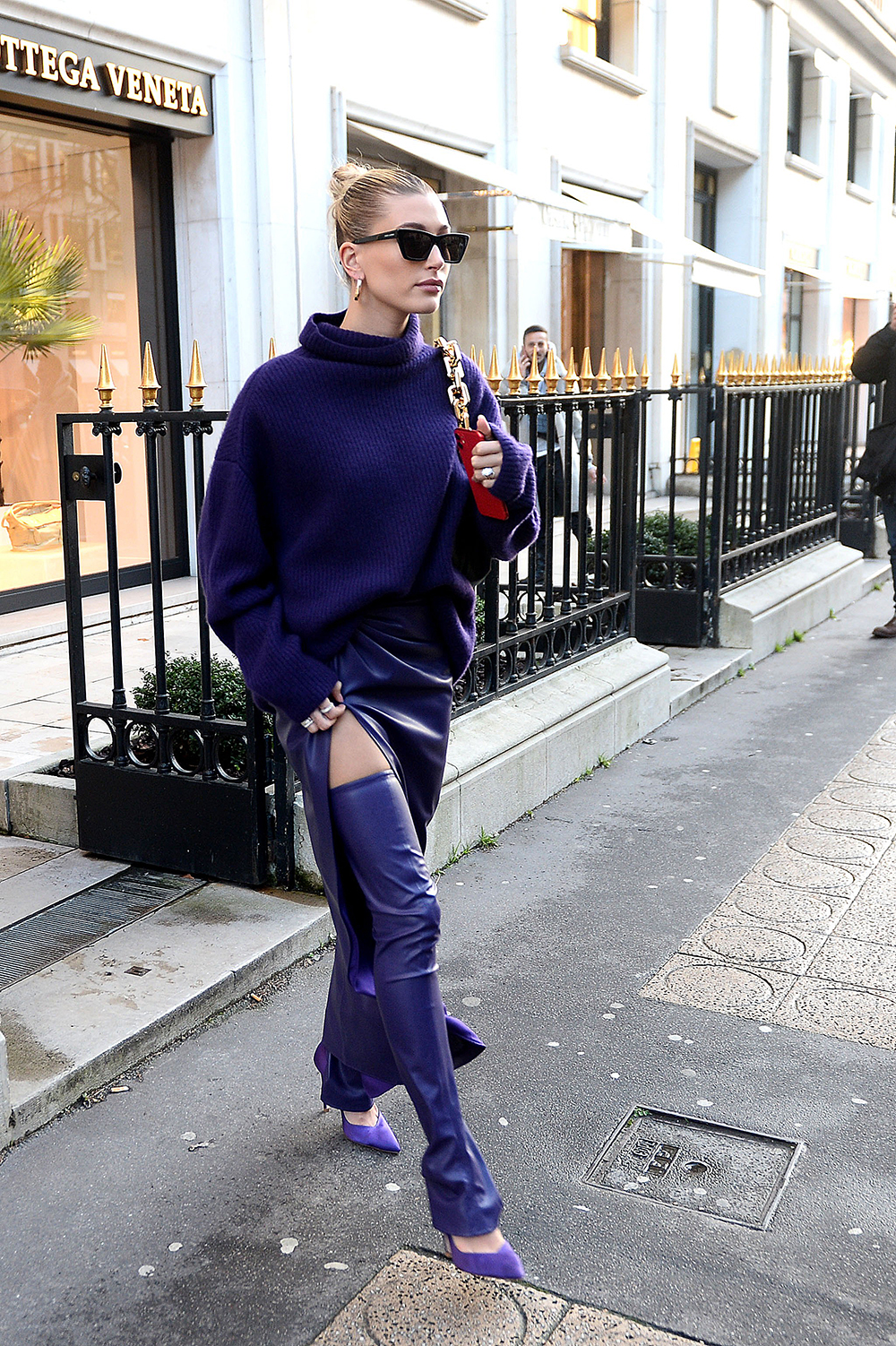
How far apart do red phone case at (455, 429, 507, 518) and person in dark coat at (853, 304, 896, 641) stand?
7.09 m

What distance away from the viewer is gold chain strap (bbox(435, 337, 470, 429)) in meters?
2.70

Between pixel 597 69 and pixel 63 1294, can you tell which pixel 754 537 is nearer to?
pixel 63 1294

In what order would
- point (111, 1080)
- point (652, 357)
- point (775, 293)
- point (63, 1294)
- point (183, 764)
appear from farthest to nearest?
1. point (775, 293)
2. point (652, 357)
3. point (183, 764)
4. point (111, 1080)
5. point (63, 1294)

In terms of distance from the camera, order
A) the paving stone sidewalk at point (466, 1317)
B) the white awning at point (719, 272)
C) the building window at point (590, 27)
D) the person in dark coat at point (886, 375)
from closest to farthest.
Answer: the paving stone sidewalk at point (466, 1317), the person in dark coat at point (886, 375), the white awning at point (719, 272), the building window at point (590, 27)

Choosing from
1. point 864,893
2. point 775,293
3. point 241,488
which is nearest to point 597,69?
point 775,293

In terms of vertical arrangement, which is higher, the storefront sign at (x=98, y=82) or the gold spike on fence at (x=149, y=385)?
the storefront sign at (x=98, y=82)

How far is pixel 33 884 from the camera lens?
4.35 metres

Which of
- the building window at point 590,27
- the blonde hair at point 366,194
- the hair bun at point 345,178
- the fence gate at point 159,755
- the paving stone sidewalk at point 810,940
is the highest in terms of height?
the building window at point 590,27

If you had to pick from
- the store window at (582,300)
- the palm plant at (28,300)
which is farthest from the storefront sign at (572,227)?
the palm plant at (28,300)

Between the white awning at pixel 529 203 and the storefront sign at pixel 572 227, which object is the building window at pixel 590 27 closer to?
the storefront sign at pixel 572 227

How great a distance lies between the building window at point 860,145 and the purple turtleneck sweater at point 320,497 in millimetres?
29101

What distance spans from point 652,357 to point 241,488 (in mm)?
15925

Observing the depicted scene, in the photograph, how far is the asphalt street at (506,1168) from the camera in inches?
98.0

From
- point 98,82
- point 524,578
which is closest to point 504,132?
point 98,82
